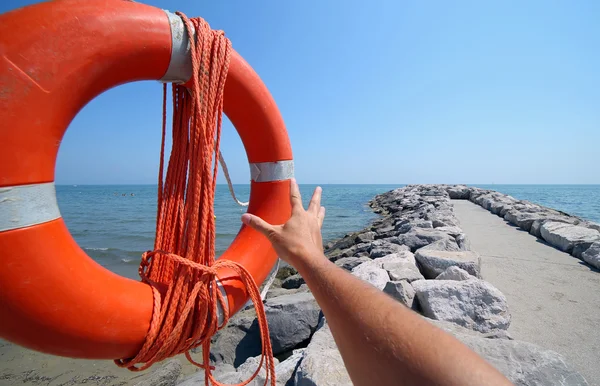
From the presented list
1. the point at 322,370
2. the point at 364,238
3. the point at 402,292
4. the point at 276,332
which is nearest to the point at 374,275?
the point at 402,292

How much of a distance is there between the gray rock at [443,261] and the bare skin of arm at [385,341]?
2.20 metres

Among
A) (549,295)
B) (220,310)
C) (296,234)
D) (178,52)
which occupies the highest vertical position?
(178,52)

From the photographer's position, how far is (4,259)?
2.90ft

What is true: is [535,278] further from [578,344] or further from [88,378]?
[88,378]

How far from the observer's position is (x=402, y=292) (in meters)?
2.14

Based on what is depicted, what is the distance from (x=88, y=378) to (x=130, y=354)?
1968 mm

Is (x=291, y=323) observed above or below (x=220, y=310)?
below

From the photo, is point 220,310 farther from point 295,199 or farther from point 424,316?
point 424,316

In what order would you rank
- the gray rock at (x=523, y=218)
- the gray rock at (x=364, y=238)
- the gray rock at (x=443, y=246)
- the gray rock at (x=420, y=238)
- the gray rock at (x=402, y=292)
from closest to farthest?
the gray rock at (x=402, y=292) → the gray rock at (x=443, y=246) → the gray rock at (x=420, y=238) → the gray rock at (x=523, y=218) → the gray rock at (x=364, y=238)

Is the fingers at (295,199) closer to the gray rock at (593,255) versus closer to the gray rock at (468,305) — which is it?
the gray rock at (468,305)

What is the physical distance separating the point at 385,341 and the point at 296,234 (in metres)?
0.46

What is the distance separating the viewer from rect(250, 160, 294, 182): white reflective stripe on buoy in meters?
1.57

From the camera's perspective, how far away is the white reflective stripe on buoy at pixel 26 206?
89 centimetres

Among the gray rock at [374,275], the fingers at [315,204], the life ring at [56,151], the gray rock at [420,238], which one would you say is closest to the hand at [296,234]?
the fingers at [315,204]
